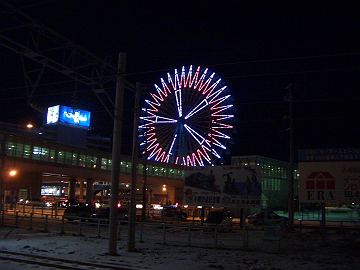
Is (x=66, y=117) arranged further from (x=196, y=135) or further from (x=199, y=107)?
(x=196, y=135)

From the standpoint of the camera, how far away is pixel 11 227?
107 ft

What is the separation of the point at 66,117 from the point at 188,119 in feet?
210

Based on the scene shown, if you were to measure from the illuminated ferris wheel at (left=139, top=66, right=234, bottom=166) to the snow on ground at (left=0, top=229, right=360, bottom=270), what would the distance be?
34185 millimetres

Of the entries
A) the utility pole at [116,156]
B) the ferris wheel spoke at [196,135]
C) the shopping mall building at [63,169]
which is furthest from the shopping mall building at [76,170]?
the utility pole at [116,156]

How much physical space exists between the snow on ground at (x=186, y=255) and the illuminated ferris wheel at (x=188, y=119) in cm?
3419

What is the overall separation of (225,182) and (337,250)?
9106mm

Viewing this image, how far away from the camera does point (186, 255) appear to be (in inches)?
792

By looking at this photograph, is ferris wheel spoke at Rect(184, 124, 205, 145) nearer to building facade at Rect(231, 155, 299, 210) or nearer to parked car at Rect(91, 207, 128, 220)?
parked car at Rect(91, 207, 128, 220)

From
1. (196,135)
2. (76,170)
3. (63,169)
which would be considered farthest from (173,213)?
(76,170)

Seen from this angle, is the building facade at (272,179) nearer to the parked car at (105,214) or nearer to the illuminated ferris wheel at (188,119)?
the illuminated ferris wheel at (188,119)

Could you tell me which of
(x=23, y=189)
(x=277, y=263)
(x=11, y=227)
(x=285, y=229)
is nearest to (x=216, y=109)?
(x=285, y=229)

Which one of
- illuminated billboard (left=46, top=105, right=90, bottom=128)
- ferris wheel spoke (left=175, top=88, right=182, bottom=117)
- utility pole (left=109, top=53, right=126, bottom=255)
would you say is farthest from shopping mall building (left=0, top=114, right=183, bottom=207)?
utility pole (left=109, top=53, right=126, bottom=255)

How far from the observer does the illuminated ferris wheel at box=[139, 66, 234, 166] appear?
5988 cm

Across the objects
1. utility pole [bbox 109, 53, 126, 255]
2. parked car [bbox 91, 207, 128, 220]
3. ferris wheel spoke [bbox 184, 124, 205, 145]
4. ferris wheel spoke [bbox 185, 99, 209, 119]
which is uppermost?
ferris wheel spoke [bbox 185, 99, 209, 119]
